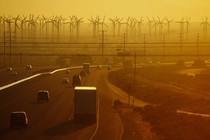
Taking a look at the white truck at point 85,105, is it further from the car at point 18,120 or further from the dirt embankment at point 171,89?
the dirt embankment at point 171,89

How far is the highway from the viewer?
4284cm

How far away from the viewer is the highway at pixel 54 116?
42.8 metres

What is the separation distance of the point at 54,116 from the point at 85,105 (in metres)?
6.58

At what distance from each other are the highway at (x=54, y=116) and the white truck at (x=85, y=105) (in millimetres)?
907

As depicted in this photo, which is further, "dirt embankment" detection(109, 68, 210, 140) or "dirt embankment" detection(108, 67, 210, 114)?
"dirt embankment" detection(108, 67, 210, 114)

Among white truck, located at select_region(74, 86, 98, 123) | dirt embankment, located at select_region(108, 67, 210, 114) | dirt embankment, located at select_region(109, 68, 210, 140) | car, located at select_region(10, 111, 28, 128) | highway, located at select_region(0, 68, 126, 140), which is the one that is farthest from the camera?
dirt embankment, located at select_region(108, 67, 210, 114)

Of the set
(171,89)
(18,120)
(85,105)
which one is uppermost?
(85,105)

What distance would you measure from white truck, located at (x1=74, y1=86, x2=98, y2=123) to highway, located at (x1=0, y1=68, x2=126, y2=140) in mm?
907

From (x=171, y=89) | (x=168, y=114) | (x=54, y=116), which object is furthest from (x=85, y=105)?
(x=171, y=89)

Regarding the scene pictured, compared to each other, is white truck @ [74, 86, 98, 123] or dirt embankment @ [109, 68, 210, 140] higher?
white truck @ [74, 86, 98, 123]

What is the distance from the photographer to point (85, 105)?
49562 mm

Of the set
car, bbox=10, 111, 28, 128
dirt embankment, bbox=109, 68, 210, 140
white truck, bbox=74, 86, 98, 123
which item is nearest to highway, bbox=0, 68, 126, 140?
car, bbox=10, 111, 28, 128

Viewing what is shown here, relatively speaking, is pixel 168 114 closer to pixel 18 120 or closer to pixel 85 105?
pixel 85 105

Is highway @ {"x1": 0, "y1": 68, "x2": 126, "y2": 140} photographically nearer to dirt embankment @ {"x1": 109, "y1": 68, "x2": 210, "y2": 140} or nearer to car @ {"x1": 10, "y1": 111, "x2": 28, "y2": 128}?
car @ {"x1": 10, "y1": 111, "x2": 28, "y2": 128}
